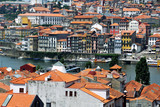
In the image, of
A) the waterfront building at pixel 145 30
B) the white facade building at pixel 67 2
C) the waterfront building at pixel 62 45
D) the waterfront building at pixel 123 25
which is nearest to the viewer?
the waterfront building at pixel 62 45

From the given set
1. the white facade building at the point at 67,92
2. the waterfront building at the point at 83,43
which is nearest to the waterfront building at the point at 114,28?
the waterfront building at the point at 83,43

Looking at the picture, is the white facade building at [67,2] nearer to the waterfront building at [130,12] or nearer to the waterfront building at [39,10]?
the waterfront building at [39,10]

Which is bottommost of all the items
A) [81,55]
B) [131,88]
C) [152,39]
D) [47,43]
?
[81,55]

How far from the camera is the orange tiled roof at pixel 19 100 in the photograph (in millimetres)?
17311

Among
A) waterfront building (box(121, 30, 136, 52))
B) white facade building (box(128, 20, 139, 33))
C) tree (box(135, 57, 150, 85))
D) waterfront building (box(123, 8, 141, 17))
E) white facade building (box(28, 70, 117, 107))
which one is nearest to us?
white facade building (box(28, 70, 117, 107))

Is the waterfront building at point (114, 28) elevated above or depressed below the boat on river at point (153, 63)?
above

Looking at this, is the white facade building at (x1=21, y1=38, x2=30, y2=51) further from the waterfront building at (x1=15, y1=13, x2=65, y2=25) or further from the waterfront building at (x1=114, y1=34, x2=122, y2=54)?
the waterfront building at (x1=15, y1=13, x2=65, y2=25)

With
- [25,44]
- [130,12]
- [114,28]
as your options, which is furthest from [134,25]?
[25,44]

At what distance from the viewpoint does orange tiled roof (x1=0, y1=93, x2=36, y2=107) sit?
682 inches

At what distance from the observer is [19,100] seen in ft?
57.5

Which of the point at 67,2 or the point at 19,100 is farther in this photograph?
the point at 67,2

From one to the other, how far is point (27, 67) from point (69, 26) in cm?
3662

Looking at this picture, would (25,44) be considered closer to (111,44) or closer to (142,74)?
(111,44)

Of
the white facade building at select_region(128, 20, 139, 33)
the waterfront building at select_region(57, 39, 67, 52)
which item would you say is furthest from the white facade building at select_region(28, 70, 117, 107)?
the white facade building at select_region(128, 20, 139, 33)
